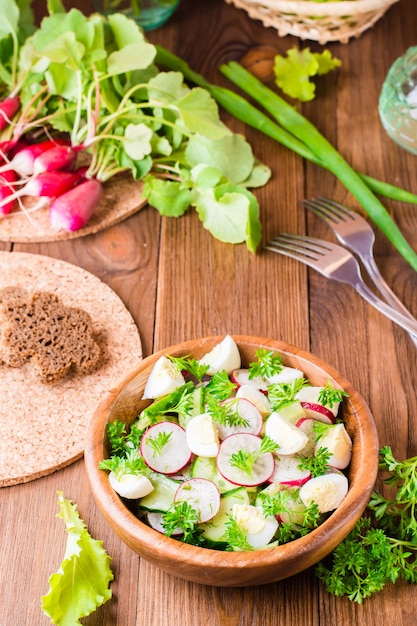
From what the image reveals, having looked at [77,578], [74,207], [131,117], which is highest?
[131,117]

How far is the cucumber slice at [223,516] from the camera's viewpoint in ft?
3.95

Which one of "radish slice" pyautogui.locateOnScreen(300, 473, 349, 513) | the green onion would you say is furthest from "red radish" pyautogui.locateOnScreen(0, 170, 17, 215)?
"radish slice" pyautogui.locateOnScreen(300, 473, 349, 513)

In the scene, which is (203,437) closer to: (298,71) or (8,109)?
(8,109)

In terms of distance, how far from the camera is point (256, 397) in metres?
1.32

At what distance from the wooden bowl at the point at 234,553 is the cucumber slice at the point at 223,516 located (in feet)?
0.22

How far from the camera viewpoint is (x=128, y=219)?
186cm

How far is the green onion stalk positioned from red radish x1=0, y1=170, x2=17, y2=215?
511 mm

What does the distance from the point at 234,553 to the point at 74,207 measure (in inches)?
35.8

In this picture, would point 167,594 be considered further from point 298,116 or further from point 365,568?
point 298,116

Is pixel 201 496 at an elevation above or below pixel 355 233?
below

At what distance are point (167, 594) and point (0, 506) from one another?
0.33 metres

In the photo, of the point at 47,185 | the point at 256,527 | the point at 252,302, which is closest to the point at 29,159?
the point at 47,185

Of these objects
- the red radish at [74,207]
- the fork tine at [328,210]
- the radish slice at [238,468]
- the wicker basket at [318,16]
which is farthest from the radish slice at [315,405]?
the wicker basket at [318,16]

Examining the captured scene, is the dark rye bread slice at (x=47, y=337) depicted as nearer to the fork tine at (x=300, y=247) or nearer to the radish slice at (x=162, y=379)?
the radish slice at (x=162, y=379)
